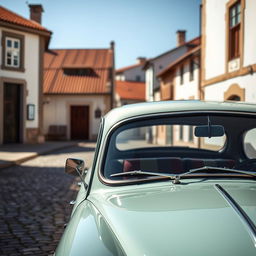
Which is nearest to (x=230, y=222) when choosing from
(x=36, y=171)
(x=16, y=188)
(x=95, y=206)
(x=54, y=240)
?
(x=95, y=206)

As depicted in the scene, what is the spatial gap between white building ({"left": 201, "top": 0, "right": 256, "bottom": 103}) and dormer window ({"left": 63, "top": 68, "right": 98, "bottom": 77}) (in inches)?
686

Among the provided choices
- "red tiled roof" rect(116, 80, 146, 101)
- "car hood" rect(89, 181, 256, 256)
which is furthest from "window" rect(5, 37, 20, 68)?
"red tiled roof" rect(116, 80, 146, 101)

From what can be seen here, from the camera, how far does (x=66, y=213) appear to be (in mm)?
5500

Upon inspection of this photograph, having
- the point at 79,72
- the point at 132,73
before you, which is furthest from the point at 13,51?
the point at 132,73

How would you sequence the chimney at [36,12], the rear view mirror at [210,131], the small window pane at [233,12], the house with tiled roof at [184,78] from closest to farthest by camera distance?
the rear view mirror at [210,131] → the small window pane at [233,12] → the house with tiled roof at [184,78] → the chimney at [36,12]

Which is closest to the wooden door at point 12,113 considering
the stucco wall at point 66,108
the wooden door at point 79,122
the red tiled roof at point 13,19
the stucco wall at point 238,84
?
the red tiled roof at point 13,19

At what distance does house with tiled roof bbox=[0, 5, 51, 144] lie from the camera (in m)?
20.7

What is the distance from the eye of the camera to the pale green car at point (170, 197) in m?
1.60

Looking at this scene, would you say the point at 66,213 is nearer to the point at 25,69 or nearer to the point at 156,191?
the point at 156,191

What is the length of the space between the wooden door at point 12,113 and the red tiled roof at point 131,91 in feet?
84.5

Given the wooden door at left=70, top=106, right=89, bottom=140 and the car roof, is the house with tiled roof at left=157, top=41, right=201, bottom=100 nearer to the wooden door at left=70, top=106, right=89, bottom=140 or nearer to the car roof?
the wooden door at left=70, top=106, right=89, bottom=140

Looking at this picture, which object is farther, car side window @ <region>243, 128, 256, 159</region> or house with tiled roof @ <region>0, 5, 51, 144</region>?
house with tiled roof @ <region>0, 5, 51, 144</region>

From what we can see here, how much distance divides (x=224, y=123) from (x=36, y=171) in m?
8.59

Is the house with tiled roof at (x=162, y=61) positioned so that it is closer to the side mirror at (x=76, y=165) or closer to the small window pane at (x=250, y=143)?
the small window pane at (x=250, y=143)
